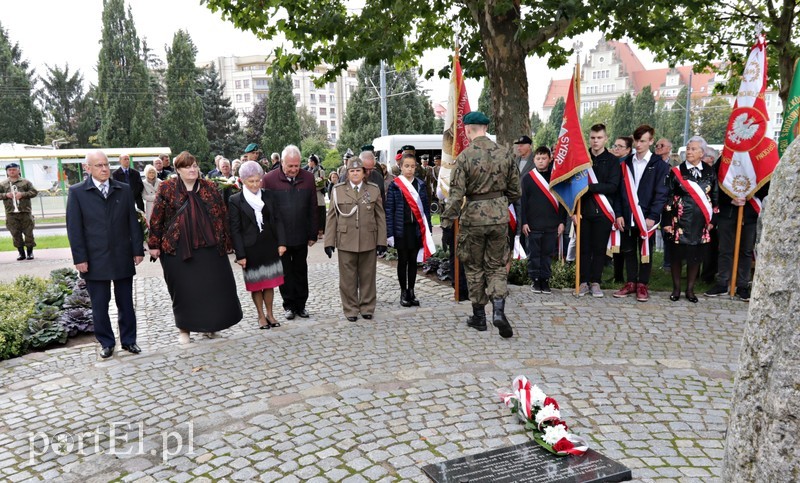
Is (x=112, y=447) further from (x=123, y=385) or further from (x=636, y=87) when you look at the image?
(x=636, y=87)

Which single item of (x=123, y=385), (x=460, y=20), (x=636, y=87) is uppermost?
(x=636, y=87)

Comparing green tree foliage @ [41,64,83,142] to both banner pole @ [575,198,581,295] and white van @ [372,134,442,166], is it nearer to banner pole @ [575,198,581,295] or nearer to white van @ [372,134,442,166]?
white van @ [372,134,442,166]

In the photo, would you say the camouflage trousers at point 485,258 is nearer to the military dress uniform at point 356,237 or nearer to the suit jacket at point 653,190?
the military dress uniform at point 356,237

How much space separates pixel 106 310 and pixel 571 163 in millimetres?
5616

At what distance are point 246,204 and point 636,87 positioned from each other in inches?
5038

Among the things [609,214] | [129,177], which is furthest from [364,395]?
[129,177]

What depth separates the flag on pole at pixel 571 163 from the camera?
7.30m

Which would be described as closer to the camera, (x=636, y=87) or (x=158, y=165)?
(x=158, y=165)

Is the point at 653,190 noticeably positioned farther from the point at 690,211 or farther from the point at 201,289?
the point at 201,289

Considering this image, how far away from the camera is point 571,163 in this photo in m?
7.36

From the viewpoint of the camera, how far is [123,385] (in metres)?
4.94

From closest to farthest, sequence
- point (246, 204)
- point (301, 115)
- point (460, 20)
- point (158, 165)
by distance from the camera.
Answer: point (246, 204)
point (460, 20)
point (158, 165)
point (301, 115)

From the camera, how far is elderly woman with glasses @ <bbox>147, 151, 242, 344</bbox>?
5707mm

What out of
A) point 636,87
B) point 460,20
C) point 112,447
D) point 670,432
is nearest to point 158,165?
point 460,20
